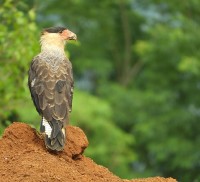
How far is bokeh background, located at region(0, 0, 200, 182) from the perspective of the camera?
28.7 meters

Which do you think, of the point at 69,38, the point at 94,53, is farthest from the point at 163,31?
the point at 69,38

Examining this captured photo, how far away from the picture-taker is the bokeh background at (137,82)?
94.1 feet

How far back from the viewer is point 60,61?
9.55 meters

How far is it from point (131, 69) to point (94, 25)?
2.41 metres

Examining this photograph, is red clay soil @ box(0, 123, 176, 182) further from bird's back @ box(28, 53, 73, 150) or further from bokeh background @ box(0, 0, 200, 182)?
bokeh background @ box(0, 0, 200, 182)

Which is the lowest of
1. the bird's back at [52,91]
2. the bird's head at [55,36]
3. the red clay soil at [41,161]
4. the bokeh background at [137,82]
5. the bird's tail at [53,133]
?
the red clay soil at [41,161]

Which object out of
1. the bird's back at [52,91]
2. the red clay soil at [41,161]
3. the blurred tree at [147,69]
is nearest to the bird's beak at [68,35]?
the bird's back at [52,91]

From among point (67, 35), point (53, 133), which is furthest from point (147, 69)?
point (53, 133)

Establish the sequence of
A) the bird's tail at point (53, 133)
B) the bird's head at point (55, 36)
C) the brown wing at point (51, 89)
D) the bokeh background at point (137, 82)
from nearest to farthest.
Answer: the bird's tail at point (53, 133) → the brown wing at point (51, 89) → the bird's head at point (55, 36) → the bokeh background at point (137, 82)

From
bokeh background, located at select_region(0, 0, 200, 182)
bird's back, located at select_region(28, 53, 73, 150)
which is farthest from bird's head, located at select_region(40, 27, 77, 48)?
bokeh background, located at select_region(0, 0, 200, 182)

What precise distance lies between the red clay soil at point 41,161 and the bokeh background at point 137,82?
13.8 meters

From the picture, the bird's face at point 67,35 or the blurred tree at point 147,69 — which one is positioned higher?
the blurred tree at point 147,69

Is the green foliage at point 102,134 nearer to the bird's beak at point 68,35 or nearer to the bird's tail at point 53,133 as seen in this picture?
the bird's beak at point 68,35

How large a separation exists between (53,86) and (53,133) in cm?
71
